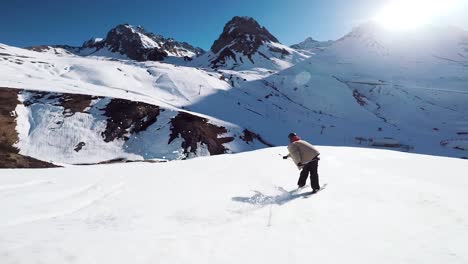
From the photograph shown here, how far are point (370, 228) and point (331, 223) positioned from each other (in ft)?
2.33

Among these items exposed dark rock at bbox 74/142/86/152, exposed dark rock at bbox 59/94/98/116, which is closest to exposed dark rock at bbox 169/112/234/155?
exposed dark rock at bbox 74/142/86/152

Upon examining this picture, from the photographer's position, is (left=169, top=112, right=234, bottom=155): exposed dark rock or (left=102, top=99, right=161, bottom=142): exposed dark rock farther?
(left=102, top=99, right=161, bottom=142): exposed dark rock

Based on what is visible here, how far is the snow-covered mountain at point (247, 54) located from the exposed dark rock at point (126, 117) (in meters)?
111

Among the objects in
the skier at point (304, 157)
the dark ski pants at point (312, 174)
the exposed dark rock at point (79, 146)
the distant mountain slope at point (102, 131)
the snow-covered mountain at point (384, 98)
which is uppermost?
the snow-covered mountain at point (384, 98)

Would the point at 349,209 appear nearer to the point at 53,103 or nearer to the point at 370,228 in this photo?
the point at 370,228

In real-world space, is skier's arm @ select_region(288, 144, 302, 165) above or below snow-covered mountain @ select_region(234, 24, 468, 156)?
below

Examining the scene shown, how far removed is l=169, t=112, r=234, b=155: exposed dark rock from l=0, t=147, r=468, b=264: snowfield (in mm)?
30572

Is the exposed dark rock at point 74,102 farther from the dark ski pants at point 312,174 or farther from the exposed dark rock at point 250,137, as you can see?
the dark ski pants at point 312,174

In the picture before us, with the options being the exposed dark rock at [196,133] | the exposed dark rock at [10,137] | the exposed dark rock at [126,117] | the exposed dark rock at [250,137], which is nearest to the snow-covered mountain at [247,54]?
the exposed dark rock at [250,137]

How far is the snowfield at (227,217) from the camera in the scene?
4.45m

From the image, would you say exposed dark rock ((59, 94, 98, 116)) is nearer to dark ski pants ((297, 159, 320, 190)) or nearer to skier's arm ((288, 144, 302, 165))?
skier's arm ((288, 144, 302, 165))

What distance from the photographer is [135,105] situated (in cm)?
4881

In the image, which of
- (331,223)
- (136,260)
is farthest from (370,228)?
(136,260)

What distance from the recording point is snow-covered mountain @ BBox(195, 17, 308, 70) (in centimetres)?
16525
